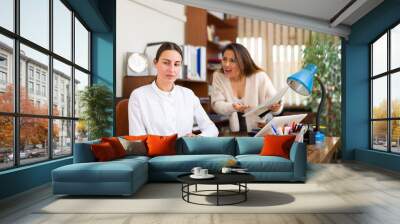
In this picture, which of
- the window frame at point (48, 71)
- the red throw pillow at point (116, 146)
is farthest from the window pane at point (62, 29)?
the red throw pillow at point (116, 146)

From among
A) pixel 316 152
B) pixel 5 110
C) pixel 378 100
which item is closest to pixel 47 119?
pixel 5 110

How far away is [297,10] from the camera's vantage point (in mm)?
7977

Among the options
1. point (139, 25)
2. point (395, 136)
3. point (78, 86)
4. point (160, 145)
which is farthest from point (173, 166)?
point (395, 136)

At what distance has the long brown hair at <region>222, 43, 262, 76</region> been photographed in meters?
6.27

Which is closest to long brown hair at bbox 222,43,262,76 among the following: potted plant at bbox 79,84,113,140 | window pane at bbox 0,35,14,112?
potted plant at bbox 79,84,113,140

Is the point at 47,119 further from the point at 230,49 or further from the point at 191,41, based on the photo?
the point at 191,41

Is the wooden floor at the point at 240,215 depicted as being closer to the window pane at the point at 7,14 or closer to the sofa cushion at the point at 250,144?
the sofa cushion at the point at 250,144

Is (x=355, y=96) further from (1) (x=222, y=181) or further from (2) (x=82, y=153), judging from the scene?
(2) (x=82, y=153)

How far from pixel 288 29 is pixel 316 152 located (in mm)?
6135

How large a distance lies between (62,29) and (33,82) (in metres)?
1.37

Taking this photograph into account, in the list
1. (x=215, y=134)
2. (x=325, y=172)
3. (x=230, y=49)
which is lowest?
(x=325, y=172)

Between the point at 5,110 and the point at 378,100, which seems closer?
the point at 5,110

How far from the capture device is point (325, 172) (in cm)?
690

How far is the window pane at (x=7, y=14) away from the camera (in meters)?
4.66
